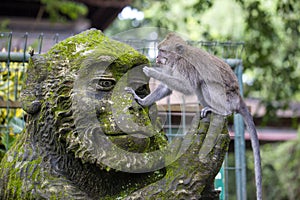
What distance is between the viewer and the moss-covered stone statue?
205 cm

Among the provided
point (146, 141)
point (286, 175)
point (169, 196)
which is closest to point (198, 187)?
point (169, 196)

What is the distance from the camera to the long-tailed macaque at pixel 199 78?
3.05 m

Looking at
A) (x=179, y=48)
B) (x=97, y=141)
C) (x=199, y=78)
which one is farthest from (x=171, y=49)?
(x=97, y=141)

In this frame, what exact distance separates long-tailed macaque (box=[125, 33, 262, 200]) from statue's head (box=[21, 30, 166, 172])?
63 centimetres

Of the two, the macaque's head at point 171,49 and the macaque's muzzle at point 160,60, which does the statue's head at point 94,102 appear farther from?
the macaque's head at point 171,49

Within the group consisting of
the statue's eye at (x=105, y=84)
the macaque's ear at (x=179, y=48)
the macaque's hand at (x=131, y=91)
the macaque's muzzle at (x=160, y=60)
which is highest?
the macaque's ear at (x=179, y=48)

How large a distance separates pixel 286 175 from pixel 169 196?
8699 mm

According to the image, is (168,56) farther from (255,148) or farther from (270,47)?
(270,47)

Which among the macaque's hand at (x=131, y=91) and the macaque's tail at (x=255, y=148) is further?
the macaque's tail at (x=255, y=148)

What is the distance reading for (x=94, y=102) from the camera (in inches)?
82.4

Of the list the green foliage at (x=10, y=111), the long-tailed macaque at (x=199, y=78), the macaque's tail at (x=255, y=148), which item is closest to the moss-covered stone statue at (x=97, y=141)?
the macaque's tail at (x=255, y=148)

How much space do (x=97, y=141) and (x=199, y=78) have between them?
1.33 m

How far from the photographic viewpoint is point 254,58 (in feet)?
21.9

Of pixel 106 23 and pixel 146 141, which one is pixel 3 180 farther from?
pixel 106 23
